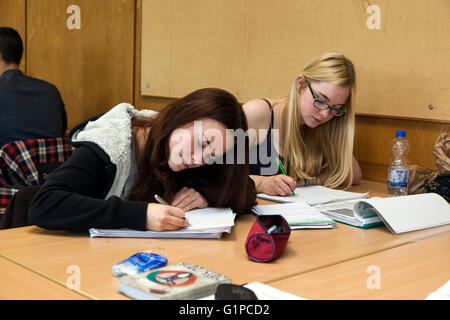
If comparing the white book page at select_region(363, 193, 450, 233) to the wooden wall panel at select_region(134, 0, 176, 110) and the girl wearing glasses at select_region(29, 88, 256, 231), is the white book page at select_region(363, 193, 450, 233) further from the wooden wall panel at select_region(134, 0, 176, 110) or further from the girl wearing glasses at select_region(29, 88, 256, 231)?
the wooden wall panel at select_region(134, 0, 176, 110)

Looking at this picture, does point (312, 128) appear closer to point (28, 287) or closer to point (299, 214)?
point (299, 214)

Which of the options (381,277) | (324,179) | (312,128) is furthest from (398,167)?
(381,277)

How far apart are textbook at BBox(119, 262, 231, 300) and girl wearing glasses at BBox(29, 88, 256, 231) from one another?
0.33 meters

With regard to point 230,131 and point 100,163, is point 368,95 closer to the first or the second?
point 230,131

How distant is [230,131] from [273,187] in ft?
1.57

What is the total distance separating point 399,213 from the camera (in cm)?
161

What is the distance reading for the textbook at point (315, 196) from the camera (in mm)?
1902

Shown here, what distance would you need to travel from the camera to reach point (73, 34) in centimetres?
364

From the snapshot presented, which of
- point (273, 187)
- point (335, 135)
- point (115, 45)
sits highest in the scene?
point (115, 45)

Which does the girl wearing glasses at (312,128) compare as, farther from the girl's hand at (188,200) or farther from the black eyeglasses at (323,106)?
the girl's hand at (188,200)

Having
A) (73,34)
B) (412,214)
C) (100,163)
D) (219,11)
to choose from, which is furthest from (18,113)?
(412,214)

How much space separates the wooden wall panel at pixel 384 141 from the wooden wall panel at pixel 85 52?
1.81 metres

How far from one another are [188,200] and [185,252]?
14.3 inches

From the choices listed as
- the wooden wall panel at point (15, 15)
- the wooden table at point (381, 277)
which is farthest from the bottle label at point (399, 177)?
the wooden wall panel at point (15, 15)
